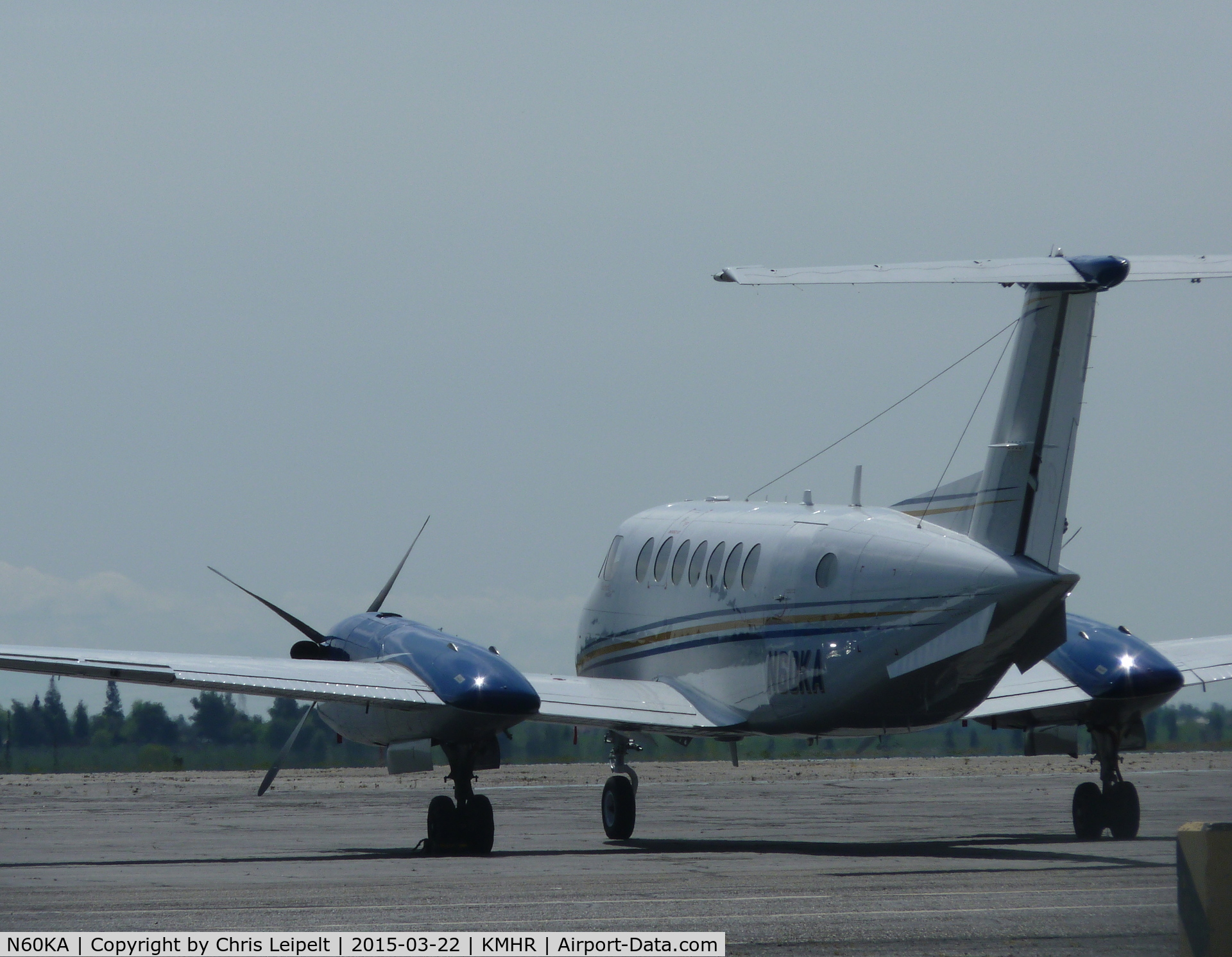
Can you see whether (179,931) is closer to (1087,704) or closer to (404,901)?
(404,901)

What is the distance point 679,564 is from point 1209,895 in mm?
15252

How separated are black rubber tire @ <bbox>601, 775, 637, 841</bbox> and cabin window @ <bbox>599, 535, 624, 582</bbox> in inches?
152

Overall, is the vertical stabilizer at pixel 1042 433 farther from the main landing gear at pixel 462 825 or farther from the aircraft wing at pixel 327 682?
the main landing gear at pixel 462 825

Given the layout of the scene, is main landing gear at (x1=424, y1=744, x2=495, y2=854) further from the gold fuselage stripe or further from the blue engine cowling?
the blue engine cowling

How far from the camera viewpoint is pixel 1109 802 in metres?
21.2

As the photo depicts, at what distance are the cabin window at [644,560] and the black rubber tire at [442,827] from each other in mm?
5095

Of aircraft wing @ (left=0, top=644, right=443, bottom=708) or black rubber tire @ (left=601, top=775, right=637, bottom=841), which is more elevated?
aircraft wing @ (left=0, top=644, right=443, bottom=708)

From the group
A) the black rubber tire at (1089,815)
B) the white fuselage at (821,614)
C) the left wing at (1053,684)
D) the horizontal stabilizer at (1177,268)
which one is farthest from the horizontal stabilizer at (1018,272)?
the black rubber tire at (1089,815)

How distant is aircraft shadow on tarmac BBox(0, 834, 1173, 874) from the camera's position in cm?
1834

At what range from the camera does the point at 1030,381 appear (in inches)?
695

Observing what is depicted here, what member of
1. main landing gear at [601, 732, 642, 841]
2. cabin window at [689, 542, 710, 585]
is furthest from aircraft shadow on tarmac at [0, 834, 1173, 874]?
cabin window at [689, 542, 710, 585]

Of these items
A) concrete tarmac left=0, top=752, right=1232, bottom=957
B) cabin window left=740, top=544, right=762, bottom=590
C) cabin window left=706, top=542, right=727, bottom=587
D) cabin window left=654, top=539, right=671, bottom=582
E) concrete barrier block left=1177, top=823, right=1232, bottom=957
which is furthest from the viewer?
cabin window left=654, top=539, right=671, bottom=582
